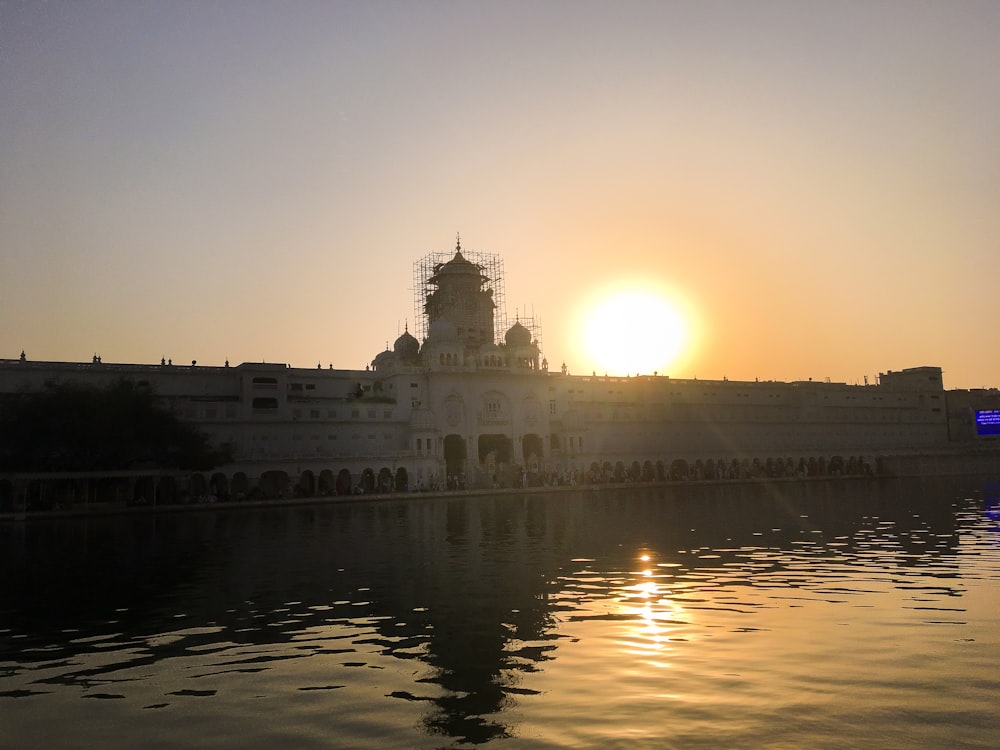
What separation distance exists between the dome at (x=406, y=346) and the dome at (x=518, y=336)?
8.71 metres

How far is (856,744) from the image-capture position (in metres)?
6.42

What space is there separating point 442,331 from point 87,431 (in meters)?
32.9

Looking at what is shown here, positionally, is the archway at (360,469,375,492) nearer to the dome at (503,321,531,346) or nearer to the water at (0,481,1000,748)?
the dome at (503,321,531,346)

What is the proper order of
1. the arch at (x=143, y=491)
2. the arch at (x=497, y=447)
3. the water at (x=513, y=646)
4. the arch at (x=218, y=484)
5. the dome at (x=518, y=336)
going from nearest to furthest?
the water at (x=513, y=646)
the arch at (x=143, y=491)
the arch at (x=218, y=484)
the arch at (x=497, y=447)
the dome at (x=518, y=336)

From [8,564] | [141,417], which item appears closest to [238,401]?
[141,417]

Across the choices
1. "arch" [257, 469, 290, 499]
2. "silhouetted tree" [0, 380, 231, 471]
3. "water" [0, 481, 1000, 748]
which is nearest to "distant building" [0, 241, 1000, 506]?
"arch" [257, 469, 290, 499]

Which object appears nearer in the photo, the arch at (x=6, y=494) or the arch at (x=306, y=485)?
the arch at (x=6, y=494)

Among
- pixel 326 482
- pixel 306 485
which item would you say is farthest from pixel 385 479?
pixel 306 485

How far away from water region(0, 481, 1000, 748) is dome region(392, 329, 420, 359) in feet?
184

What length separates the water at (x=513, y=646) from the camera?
282 inches

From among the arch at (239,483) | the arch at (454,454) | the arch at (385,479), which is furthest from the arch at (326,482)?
the arch at (454,454)

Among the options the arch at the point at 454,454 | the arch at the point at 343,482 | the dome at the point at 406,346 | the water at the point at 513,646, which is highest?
the dome at the point at 406,346

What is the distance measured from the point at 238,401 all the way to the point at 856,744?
5920cm

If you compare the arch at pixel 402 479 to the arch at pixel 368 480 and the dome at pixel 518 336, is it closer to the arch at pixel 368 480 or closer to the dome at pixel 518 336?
the arch at pixel 368 480
